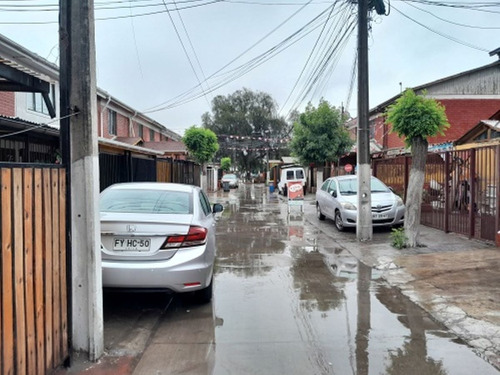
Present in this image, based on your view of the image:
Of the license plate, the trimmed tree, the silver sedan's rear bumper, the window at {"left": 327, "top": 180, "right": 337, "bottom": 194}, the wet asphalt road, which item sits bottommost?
the wet asphalt road

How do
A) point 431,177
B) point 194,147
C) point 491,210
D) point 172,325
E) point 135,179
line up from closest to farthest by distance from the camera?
point 172,325, point 491,210, point 431,177, point 135,179, point 194,147

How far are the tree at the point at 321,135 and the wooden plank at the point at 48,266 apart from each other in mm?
23647

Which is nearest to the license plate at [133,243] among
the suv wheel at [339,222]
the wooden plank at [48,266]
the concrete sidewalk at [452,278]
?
the wooden plank at [48,266]

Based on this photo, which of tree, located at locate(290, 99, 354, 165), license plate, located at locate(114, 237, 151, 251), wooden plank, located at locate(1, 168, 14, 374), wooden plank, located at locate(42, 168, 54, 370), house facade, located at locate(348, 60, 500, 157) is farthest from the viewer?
tree, located at locate(290, 99, 354, 165)

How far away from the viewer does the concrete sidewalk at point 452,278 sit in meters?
4.63

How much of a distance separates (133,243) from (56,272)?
1.34 meters

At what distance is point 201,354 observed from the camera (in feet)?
13.2

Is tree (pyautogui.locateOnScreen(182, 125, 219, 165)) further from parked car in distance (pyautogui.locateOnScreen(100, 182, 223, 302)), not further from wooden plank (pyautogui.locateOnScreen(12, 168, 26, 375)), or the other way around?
wooden plank (pyautogui.locateOnScreen(12, 168, 26, 375))

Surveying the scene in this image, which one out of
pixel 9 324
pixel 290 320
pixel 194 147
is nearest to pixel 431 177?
pixel 290 320

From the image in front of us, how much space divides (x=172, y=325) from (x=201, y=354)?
927 millimetres

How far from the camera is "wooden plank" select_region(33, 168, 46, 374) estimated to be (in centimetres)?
317

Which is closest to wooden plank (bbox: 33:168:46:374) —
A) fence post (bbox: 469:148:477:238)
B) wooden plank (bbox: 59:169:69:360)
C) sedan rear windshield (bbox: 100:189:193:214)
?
wooden plank (bbox: 59:169:69:360)

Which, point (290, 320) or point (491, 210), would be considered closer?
point (290, 320)

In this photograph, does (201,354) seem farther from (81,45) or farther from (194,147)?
(194,147)
